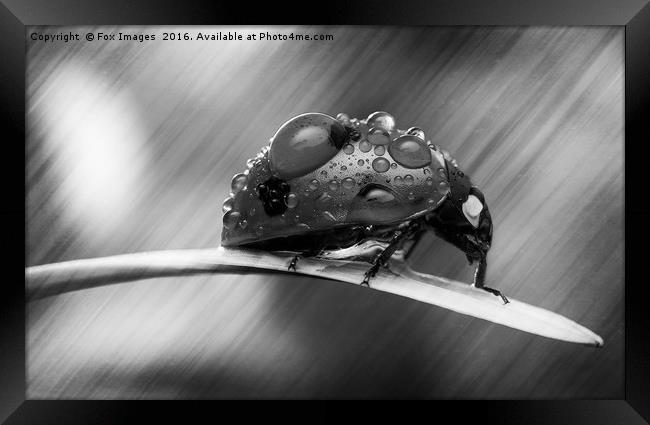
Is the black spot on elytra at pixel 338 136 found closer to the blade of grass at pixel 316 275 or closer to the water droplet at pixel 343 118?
the water droplet at pixel 343 118

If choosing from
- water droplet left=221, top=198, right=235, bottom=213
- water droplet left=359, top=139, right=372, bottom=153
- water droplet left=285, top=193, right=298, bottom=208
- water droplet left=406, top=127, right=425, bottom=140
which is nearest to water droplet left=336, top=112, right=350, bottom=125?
water droplet left=359, top=139, right=372, bottom=153

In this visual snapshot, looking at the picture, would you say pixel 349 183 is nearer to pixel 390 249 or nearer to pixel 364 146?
Result: pixel 364 146

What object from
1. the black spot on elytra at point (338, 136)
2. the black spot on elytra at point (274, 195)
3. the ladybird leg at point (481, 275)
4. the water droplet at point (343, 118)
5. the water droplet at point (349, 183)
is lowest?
the black spot on elytra at point (274, 195)

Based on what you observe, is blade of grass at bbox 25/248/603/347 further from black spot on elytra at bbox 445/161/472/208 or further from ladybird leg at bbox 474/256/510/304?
black spot on elytra at bbox 445/161/472/208

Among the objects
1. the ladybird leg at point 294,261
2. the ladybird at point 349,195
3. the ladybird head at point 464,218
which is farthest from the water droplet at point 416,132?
the ladybird leg at point 294,261

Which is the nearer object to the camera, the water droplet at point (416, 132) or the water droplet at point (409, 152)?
the water droplet at point (409, 152)
